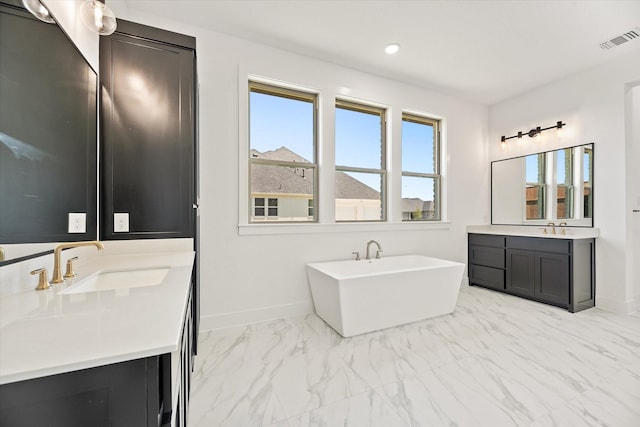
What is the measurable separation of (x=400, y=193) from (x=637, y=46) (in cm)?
274

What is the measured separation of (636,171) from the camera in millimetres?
3143

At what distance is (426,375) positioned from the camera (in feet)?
6.04

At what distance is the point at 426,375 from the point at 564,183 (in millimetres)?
3222

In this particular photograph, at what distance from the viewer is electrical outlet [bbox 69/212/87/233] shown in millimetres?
1498

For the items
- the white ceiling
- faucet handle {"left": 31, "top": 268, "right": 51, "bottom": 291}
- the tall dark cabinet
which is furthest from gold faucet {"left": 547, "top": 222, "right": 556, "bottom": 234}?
faucet handle {"left": 31, "top": 268, "right": 51, "bottom": 291}

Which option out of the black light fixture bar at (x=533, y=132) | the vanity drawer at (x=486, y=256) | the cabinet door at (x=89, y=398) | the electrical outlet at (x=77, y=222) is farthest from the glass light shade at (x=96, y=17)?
the black light fixture bar at (x=533, y=132)

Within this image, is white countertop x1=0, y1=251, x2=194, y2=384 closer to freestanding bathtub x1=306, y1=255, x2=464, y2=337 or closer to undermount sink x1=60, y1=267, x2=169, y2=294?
undermount sink x1=60, y1=267, x2=169, y2=294

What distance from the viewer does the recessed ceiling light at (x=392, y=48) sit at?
285 centimetres

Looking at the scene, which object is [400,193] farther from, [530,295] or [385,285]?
[530,295]

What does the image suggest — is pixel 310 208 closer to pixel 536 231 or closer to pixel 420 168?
pixel 420 168

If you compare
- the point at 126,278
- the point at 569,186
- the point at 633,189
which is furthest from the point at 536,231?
the point at 126,278

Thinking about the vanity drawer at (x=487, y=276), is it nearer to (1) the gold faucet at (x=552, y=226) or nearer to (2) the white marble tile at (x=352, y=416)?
(1) the gold faucet at (x=552, y=226)

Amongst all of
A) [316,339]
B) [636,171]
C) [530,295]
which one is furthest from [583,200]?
[316,339]

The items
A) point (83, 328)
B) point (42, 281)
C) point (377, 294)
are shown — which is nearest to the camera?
point (83, 328)
